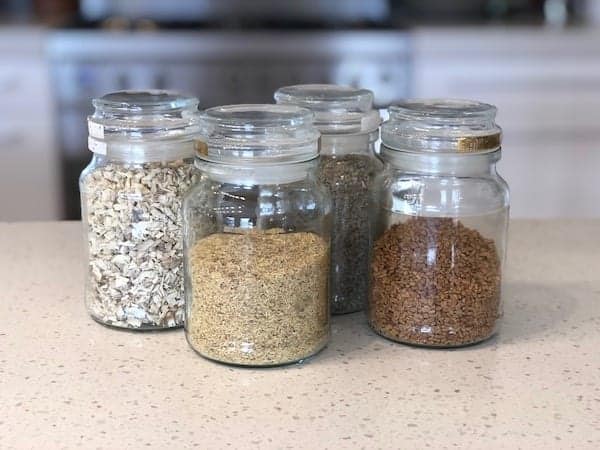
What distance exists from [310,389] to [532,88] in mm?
2064

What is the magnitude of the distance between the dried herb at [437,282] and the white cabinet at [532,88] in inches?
71.5

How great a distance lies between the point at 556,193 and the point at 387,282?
6.52ft

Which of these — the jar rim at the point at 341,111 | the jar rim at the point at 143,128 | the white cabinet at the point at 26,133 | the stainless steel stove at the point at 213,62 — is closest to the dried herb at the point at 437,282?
the jar rim at the point at 341,111

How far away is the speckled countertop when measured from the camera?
26.0 inches

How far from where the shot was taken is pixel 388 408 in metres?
0.70

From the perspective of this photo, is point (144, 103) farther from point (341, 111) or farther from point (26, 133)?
point (26, 133)

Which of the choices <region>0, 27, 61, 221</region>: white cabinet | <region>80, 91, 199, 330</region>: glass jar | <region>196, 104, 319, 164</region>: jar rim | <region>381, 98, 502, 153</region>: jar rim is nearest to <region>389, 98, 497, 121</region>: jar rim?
<region>381, 98, 502, 153</region>: jar rim

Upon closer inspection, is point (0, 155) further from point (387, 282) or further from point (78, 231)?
point (387, 282)

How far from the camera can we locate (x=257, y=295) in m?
0.75

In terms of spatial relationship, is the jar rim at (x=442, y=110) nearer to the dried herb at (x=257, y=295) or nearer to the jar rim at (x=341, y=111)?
the jar rim at (x=341, y=111)

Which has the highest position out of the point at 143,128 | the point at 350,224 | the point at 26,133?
the point at 143,128

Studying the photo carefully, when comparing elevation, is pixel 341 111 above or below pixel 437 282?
above

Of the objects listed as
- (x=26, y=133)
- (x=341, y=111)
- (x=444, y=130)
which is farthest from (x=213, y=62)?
(x=444, y=130)

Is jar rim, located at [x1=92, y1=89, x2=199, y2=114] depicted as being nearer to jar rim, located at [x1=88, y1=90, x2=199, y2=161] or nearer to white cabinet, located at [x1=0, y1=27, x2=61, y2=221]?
jar rim, located at [x1=88, y1=90, x2=199, y2=161]
